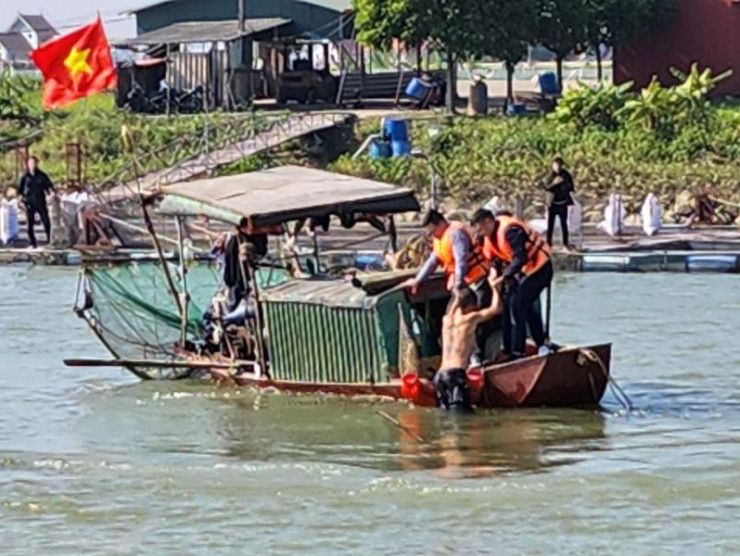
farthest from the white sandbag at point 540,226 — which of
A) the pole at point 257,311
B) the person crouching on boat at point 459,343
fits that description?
the person crouching on boat at point 459,343

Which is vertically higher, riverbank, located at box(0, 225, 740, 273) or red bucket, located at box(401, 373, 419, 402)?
red bucket, located at box(401, 373, 419, 402)

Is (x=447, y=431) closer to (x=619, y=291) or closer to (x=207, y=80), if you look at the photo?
(x=619, y=291)

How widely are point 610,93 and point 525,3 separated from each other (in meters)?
3.28

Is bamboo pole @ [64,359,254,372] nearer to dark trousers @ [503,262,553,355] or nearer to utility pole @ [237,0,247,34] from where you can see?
dark trousers @ [503,262,553,355]

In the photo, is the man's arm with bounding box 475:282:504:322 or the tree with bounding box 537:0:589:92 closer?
Answer: the man's arm with bounding box 475:282:504:322

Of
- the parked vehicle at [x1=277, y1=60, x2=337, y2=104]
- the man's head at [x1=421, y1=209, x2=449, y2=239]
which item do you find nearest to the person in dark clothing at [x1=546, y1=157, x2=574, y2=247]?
the man's head at [x1=421, y1=209, x2=449, y2=239]

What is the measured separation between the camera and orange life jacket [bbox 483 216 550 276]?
52.7ft

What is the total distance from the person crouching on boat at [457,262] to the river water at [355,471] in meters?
0.99

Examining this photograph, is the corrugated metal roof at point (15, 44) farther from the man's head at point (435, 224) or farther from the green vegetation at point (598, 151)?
the man's head at point (435, 224)

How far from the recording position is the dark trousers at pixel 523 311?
53.1 feet

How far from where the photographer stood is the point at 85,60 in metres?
20.9

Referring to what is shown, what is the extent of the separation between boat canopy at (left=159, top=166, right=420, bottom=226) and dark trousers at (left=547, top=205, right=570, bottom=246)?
32.3ft

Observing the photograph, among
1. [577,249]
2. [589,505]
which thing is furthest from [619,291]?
[589,505]

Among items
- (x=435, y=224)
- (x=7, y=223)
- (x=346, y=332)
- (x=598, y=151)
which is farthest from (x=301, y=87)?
(x=435, y=224)
